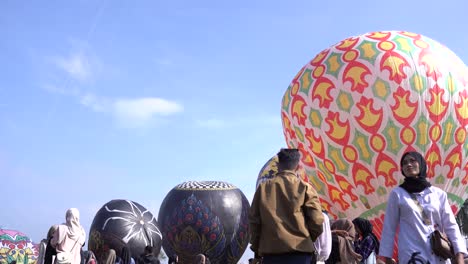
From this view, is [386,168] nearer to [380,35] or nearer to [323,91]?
[323,91]

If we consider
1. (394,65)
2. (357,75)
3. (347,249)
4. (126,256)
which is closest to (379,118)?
(357,75)

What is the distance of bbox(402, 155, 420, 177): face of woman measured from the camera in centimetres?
393

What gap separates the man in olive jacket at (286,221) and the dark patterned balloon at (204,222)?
46.7 ft

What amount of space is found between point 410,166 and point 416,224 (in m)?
0.39

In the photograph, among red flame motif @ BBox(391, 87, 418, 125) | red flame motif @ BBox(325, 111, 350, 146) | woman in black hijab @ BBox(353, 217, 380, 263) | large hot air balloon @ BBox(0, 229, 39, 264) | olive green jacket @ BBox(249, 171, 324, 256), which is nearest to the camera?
olive green jacket @ BBox(249, 171, 324, 256)

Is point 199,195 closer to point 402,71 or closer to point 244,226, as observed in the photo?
point 244,226

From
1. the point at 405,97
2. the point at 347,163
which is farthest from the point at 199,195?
the point at 405,97

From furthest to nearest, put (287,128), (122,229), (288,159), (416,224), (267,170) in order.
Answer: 1. (267,170)
2. (122,229)
3. (287,128)
4. (288,159)
5. (416,224)

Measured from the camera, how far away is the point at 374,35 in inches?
525

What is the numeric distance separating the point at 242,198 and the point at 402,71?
9049 millimetres

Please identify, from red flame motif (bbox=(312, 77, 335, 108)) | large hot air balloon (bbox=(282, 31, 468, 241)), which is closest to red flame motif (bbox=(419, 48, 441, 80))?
large hot air balloon (bbox=(282, 31, 468, 241))

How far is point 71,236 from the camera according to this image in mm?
7117

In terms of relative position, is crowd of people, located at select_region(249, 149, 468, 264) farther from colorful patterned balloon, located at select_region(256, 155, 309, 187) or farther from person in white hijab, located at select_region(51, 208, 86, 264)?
colorful patterned balloon, located at select_region(256, 155, 309, 187)

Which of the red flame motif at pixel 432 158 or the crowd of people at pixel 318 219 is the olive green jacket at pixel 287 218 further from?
the red flame motif at pixel 432 158
